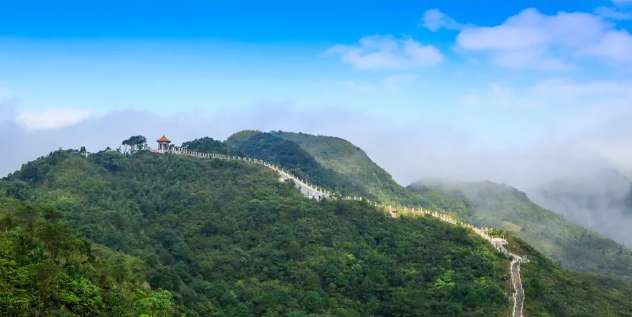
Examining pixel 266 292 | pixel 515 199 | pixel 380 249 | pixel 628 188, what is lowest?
pixel 266 292

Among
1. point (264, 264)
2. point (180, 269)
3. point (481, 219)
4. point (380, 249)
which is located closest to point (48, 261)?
point (180, 269)

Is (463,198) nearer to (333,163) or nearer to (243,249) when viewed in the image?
(333,163)

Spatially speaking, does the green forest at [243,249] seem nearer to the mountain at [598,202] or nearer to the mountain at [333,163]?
the mountain at [333,163]

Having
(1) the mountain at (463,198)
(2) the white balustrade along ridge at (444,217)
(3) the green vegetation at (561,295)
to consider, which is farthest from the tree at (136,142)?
(3) the green vegetation at (561,295)

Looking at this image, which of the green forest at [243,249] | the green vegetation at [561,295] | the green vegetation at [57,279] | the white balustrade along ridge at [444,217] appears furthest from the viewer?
the white balustrade along ridge at [444,217]

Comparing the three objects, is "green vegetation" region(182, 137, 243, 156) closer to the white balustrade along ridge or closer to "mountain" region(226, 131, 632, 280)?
the white balustrade along ridge

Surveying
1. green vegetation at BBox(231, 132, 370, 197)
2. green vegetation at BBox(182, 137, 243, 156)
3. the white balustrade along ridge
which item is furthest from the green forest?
green vegetation at BBox(231, 132, 370, 197)

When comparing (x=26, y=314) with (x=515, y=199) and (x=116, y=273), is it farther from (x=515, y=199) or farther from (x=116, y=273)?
(x=515, y=199)
